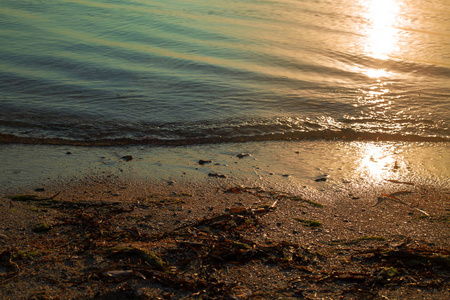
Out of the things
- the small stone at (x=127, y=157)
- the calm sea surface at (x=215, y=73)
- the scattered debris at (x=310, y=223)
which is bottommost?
the small stone at (x=127, y=157)

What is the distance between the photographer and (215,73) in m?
8.47

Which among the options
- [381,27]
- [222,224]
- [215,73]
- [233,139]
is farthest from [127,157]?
[381,27]

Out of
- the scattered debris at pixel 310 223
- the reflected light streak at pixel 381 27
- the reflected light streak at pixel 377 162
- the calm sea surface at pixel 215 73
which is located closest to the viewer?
the scattered debris at pixel 310 223

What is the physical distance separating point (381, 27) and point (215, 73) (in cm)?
729

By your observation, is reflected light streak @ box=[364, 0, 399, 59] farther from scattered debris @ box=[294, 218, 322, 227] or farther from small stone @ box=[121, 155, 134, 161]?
scattered debris @ box=[294, 218, 322, 227]

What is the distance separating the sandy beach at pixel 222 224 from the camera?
2.38m

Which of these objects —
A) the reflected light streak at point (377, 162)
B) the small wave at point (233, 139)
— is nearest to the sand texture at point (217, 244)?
the reflected light streak at point (377, 162)

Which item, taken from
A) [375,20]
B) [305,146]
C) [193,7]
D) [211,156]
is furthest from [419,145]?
[193,7]

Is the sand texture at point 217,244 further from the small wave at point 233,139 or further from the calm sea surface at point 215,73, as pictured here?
the calm sea surface at point 215,73

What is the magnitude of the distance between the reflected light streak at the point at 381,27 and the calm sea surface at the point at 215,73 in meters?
0.04

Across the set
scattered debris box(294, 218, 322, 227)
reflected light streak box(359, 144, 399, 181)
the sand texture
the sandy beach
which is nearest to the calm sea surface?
reflected light streak box(359, 144, 399, 181)

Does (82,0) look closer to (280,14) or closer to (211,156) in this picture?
(280,14)

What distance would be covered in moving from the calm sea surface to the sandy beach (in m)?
0.99

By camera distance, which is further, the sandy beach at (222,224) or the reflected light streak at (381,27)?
Result: the reflected light streak at (381,27)
